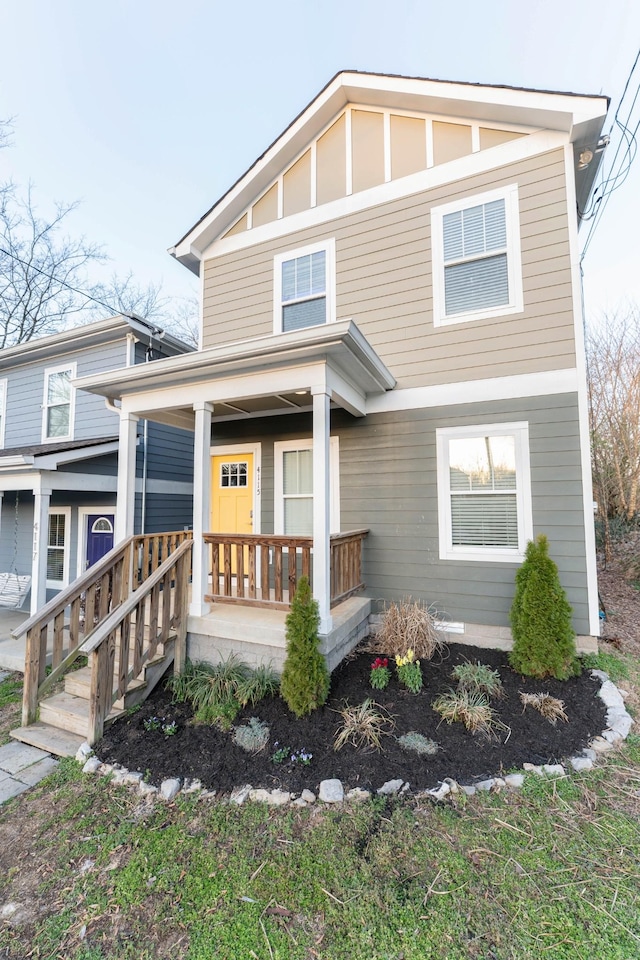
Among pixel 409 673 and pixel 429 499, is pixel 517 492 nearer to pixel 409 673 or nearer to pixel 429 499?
pixel 429 499

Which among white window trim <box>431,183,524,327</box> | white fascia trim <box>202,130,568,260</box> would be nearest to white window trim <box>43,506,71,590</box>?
white fascia trim <box>202,130,568,260</box>

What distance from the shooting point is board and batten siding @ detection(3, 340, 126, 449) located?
7.77 metres

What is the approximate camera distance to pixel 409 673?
13.2 ft

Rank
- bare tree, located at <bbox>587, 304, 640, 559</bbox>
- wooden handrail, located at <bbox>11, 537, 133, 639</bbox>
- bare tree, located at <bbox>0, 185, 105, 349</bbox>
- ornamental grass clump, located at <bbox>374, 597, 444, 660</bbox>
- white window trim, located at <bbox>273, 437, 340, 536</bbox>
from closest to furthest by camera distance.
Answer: wooden handrail, located at <bbox>11, 537, 133, 639</bbox>, ornamental grass clump, located at <bbox>374, 597, 444, 660</bbox>, white window trim, located at <bbox>273, 437, 340, 536</bbox>, bare tree, located at <bbox>587, 304, 640, 559</bbox>, bare tree, located at <bbox>0, 185, 105, 349</bbox>

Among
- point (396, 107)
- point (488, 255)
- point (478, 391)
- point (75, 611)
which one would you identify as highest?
point (396, 107)

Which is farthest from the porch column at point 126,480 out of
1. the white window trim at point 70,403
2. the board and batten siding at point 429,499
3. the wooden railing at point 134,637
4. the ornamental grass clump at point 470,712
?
the ornamental grass clump at point 470,712

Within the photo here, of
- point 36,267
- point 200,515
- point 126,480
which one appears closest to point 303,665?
point 200,515

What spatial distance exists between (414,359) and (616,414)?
7238mm

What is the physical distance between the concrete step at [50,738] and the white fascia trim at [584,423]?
513 cm

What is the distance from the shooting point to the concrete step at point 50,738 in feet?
11.2

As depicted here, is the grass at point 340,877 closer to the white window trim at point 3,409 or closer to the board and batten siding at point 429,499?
the board and batten siding at point 429,499

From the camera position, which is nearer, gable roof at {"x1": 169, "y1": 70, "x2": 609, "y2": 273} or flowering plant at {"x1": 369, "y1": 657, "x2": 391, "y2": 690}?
flowering plant at {"x1": 369, "y1": 657, "x2": 391, "y2": 690}

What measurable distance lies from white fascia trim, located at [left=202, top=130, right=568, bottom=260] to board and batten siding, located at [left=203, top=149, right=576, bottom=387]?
0.08 metres

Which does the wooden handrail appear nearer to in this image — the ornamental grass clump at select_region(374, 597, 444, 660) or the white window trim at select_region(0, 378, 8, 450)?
the ornamental grass clump at select_region(374, 597, 444, 660)
